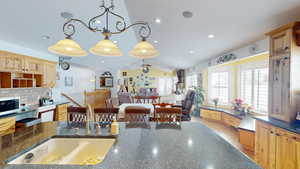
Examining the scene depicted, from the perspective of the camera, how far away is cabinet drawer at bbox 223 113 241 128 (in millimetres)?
4151

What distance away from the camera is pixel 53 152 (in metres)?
1.53

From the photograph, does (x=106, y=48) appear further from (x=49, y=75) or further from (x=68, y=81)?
(x=68, y=81)

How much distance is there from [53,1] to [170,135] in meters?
2.89

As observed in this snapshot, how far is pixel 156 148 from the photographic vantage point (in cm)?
122

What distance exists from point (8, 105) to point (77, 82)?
484cm

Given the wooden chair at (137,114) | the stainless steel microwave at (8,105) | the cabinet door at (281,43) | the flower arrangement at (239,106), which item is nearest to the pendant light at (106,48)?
the wooden chair at (137,114)

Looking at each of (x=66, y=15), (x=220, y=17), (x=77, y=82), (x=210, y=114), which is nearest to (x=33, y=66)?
(x=66, y=15)

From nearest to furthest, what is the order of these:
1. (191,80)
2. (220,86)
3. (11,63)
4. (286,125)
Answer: (286,125) → (11,63) → (220,86) → (191,80)

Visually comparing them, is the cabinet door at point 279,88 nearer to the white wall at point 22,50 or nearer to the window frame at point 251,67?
the window frame at point 251,67

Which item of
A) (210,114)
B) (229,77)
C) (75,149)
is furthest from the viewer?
(210,114)

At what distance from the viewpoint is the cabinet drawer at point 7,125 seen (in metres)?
2.85

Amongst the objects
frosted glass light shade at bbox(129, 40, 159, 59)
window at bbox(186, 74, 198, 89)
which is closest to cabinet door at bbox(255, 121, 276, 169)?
frosted glass light shade at bbox(129, 40, 159, 59)

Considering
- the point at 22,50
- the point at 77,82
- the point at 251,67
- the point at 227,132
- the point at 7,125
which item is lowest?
the point at 227,132

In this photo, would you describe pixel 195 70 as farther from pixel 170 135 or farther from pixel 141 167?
pixel 141 167
